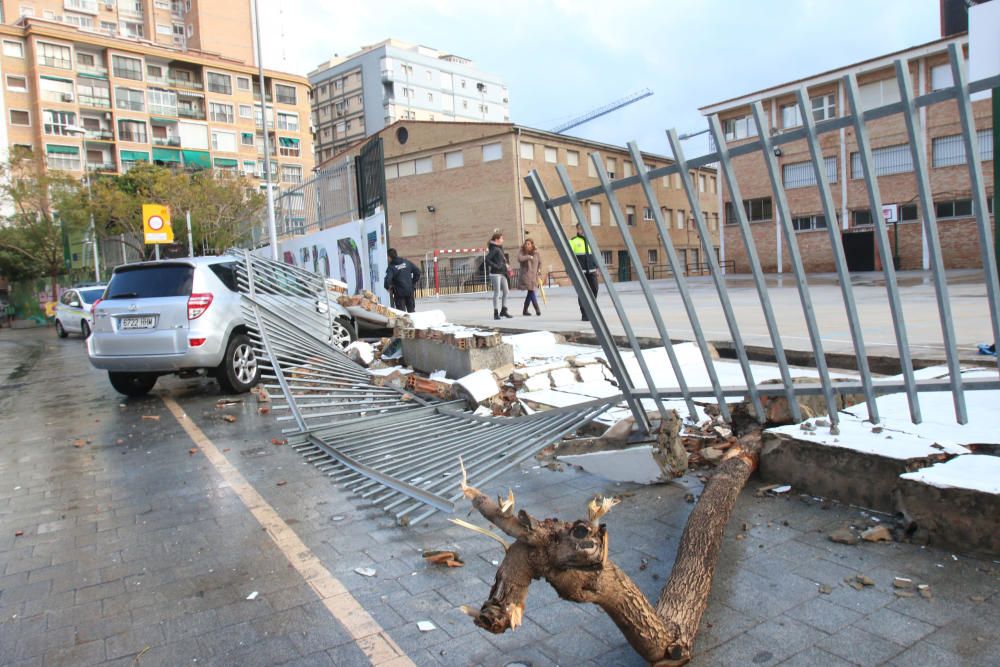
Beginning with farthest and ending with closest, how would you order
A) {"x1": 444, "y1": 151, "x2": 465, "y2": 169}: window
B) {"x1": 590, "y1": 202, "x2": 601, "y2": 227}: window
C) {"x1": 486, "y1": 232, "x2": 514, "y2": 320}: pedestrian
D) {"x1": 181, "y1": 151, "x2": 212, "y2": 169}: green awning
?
{"x1": 181, "y1": 151, "x2": 212, "y2": 169}: green awning < {"x1": 590, "y1": 202, "x2": 601, "y2": 227}: window < {"x1": 444, "y1": 151, "x2": 465, "y2": 169}: window < {"x1": 486, "y1": 232, "x2": 514, "y2": 320}: pedestrian

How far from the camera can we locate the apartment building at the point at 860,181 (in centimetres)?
3234

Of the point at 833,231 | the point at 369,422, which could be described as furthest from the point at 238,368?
the point at 833,231

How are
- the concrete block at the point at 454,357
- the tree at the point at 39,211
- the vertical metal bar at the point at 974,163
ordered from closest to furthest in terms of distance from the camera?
the vertical metal bar at the point at 974,163 → the concrete block at the point at 454,357 → the tree at the point at 39,211

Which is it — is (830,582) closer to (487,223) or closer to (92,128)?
(487,223)

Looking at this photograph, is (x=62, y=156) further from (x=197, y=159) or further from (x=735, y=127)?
(x=735, y=127)

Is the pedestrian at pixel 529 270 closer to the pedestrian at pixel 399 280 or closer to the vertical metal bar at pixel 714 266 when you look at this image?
the pedestrian at pixel 399 280

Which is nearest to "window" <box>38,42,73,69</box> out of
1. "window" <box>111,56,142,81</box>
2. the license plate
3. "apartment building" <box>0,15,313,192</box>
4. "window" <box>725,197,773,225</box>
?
"apartment building" <box>0,15,313,192</box>

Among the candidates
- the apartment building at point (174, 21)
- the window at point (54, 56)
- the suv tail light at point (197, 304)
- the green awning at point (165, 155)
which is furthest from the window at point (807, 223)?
the apartment building at point (174, 21)

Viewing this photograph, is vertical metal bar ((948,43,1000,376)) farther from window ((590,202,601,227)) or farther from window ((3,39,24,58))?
window ((3,39,24,58))

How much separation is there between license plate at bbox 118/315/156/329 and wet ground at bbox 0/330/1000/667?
356 centimetres

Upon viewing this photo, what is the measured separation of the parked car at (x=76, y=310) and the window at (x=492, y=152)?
1052 inches

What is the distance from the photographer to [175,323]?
875cm

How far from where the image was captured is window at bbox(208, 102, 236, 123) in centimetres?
6962

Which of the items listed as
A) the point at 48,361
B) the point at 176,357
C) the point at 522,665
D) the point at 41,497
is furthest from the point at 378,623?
the point at 48,361
